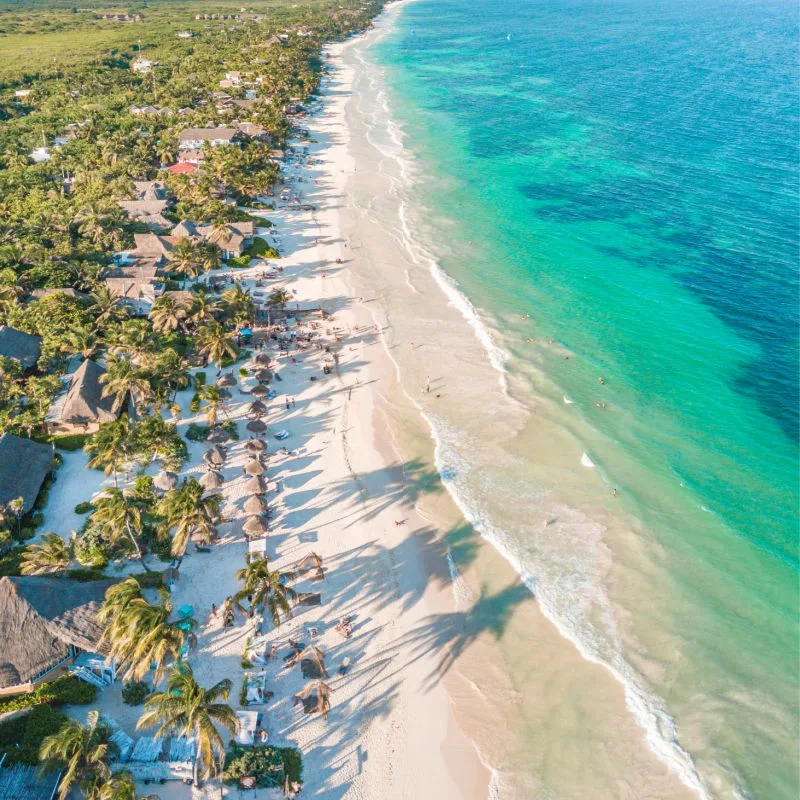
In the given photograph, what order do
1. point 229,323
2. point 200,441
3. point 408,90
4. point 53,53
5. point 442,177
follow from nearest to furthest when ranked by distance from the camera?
point 200,441 → point 229,323 → point 442,177 → point 408,90 → point 53,53

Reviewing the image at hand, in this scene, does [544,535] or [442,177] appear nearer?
[544,535]

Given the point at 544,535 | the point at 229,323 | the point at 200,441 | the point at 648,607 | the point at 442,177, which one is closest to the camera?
the point at 648,607

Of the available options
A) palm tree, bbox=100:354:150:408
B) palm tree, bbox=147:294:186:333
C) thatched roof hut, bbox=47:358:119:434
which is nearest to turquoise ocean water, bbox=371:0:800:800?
palm tree, bbox=100:354:150:408

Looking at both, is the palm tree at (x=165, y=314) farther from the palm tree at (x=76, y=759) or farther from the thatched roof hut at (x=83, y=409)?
the palm tree at (x=76, y=759)

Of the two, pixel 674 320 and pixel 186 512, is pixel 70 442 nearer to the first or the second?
pixel 186 512

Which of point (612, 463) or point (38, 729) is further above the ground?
point (38, 729)

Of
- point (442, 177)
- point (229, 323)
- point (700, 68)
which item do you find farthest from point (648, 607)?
point (700, 68)

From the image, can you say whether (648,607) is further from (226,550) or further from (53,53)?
(53,53)
